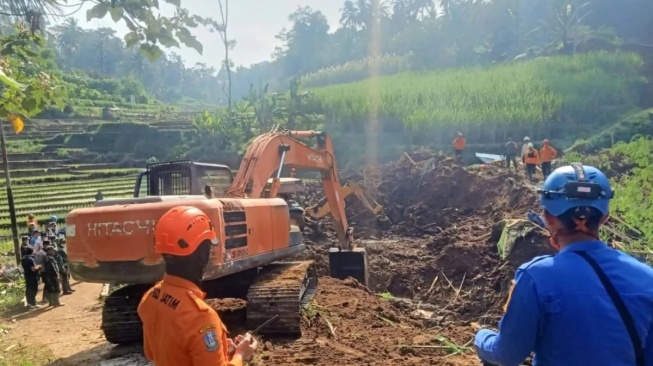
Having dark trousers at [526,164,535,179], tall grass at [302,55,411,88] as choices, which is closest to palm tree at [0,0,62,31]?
dark trousers at [526,164,535,179]

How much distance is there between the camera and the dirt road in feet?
22.2

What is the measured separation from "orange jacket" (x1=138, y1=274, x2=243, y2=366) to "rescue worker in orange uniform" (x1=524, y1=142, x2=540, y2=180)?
16697mm

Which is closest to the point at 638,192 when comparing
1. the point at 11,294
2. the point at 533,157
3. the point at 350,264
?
the point at 533,157

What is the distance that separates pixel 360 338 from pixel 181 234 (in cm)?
428

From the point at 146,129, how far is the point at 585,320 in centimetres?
3691

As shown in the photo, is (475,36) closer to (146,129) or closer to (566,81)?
(566,81)

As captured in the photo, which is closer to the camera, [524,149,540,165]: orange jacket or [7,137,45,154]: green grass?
[524,149,540,165]: orange jacket

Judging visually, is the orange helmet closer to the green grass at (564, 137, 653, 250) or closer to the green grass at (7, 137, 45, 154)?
the green grass at (564, 137, 653, 250)

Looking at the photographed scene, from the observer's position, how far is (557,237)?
2.27 meters

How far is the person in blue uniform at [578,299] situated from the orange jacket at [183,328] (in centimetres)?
114

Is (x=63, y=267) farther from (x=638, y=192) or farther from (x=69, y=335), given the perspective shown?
(x=638, y=192)

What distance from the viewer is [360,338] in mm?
6492

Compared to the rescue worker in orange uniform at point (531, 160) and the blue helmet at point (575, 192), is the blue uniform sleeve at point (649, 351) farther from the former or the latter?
the rescue worker in orange uniform at point (531, 160)

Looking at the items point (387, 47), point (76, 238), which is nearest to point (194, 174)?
point (76, 238)
